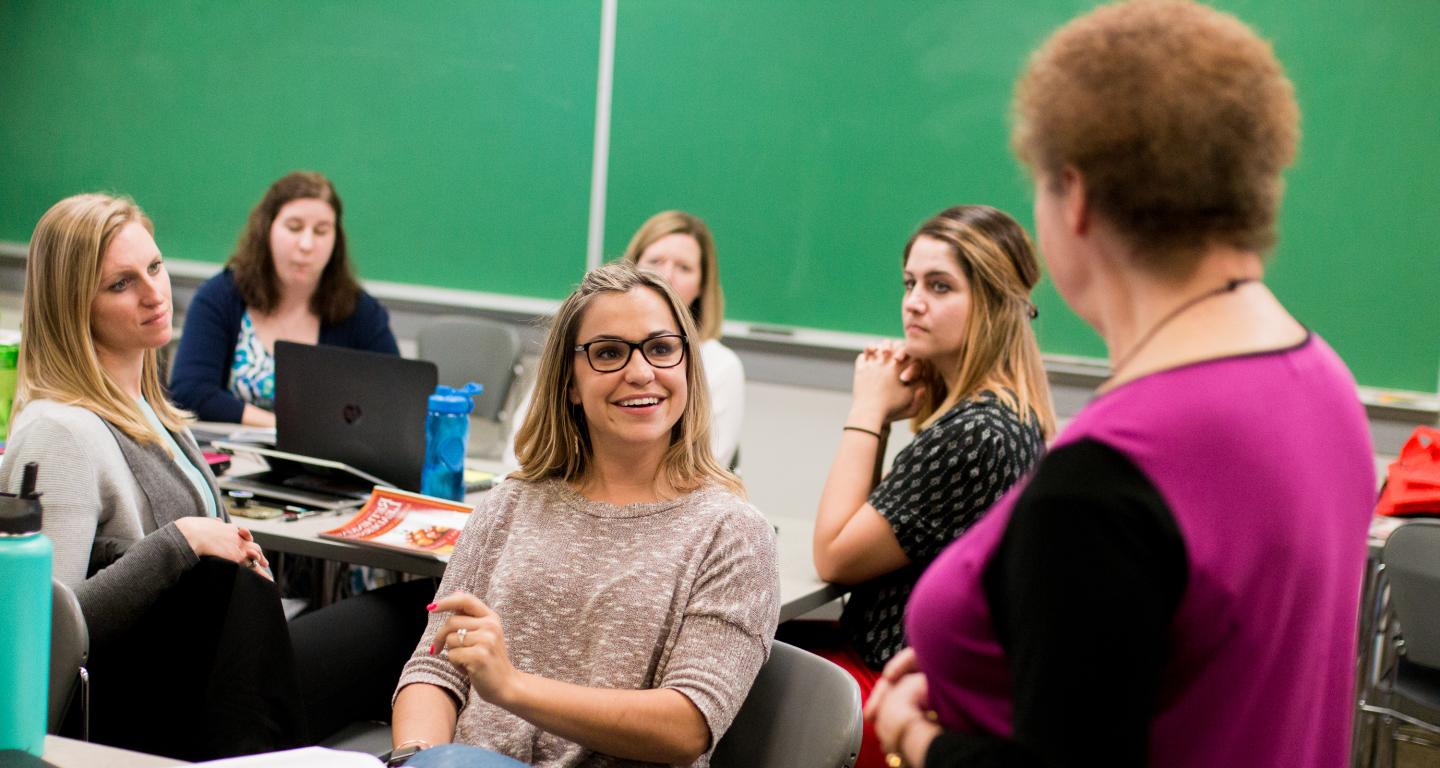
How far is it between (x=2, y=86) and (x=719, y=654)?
4.97m

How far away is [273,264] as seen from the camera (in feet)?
12.1

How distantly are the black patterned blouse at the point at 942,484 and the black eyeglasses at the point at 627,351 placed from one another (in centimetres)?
57

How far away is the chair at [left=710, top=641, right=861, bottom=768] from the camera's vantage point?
1591 mm

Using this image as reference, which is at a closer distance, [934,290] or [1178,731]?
[1178,731]

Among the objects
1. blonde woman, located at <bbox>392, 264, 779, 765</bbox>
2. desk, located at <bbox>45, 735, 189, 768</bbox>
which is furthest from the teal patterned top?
desk, located at <bbox>45, 735, 189, 768</bbox>

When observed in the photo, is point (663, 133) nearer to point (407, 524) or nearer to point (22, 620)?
point (407, 524)

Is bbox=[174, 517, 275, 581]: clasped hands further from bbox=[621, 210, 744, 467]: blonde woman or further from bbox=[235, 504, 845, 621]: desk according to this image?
bbox=[621, 210, 744, 467]: blonde woman

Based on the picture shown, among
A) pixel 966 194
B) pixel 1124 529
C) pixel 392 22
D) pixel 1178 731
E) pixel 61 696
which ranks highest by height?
pixel 392 22

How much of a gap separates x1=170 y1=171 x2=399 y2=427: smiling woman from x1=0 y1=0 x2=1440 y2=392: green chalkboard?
1055 millimetres

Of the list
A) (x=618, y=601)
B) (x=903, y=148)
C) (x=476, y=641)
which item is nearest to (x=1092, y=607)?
(x=476, y=641)

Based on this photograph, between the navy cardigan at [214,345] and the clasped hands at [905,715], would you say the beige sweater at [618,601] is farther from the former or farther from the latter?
the navy cardigan at [214,345]

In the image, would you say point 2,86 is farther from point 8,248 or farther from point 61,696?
point 61,696

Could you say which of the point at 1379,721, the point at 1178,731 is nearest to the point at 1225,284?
the point at 1178,731

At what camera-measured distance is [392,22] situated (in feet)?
15.8
